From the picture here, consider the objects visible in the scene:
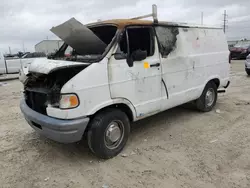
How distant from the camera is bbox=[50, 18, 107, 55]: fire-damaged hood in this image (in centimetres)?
372

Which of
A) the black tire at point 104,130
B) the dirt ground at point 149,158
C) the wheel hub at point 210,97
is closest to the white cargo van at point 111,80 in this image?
the black tire at point 104,130

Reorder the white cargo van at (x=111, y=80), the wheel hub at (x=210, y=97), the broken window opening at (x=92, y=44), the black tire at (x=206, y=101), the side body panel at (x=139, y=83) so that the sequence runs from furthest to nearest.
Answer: the wheel hub at (x=210, y=97)
the black tire at (x=206, y=101)
the broken window opening at (x=92, y=44)
the side body panel at (x=139, y=83)
the white cargo van at (x=111, y=80)

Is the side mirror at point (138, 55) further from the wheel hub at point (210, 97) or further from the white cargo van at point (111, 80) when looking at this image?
the wheel hub at point (210, 97)

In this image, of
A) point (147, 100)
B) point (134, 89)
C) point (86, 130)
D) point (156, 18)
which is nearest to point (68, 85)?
point (86, 130)

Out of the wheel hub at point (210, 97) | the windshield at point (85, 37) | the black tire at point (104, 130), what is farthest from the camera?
the wheel hub at point (210, 97)

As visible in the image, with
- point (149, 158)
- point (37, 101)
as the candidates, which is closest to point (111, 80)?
point (37, 101)

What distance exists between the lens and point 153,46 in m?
4.06

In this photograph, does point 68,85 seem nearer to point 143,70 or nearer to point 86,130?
point 86,130

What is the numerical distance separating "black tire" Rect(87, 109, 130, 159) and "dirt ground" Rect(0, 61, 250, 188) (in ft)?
0.48

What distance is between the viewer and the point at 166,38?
4293mm

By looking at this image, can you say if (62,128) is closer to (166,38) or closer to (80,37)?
(80,37)

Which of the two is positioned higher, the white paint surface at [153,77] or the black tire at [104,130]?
the white paint surface at [153,77]

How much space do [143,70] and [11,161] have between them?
2620mm

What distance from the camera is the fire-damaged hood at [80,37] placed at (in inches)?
146
